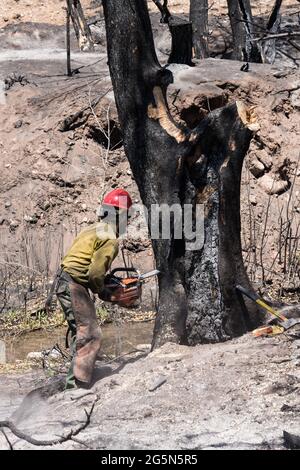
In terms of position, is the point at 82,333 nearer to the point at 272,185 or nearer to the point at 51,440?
the point at 51,440

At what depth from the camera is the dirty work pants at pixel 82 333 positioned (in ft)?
25.3

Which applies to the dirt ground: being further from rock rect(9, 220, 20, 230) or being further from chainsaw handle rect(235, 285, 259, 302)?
rock rect(9, 220, 20, 230)

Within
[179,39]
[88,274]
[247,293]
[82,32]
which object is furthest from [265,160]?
[82,32]

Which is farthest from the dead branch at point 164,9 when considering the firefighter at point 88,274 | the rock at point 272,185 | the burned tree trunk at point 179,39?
the rock at point 272,185

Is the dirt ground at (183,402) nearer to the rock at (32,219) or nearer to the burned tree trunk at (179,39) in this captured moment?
the burned tree trunk at (179,39)

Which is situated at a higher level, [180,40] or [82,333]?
[180,40]

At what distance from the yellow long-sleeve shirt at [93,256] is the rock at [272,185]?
21.4 feet

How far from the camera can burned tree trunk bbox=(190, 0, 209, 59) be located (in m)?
16.8

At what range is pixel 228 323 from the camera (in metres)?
7.96

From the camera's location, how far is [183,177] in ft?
26.3

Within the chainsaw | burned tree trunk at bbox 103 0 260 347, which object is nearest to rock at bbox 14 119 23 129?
burned tree trunk at bbox 103 0 260 347

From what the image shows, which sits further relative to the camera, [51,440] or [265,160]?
[265,160]

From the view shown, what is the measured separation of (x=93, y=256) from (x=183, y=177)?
1092 millimetres

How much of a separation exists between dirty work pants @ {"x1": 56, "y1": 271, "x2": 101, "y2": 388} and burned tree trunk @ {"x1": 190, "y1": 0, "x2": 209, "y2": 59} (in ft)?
31.9
